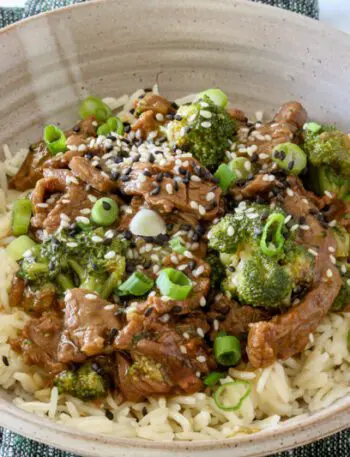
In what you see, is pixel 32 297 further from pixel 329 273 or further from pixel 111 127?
pixel 329 273

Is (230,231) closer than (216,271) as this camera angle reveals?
Yes

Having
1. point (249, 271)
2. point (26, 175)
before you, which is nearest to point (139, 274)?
point (249, 271)

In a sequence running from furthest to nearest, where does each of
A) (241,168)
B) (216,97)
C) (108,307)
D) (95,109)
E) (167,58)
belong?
(167,58)
(95,109)
(216,97)
(241,168)
(108,307)

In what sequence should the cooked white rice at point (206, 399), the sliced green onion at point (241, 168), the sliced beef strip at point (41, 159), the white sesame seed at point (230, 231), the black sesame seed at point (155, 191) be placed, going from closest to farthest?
the cooked white rice at point (206, 399) < the white sesame seed at point (230, 231) < the black sesame seed at point (155, 191) < the sliced green onion at point (241, 168) < the sliced beef strip at point (41, 159)

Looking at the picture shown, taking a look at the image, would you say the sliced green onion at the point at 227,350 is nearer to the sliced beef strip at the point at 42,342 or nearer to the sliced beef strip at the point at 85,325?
the sliced beef strip at the point at 85,325

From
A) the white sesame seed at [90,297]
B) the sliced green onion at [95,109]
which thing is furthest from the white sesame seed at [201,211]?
the sliced green onion at [95,109]

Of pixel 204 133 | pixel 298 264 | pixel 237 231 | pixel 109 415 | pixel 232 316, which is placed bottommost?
pixel 109 415

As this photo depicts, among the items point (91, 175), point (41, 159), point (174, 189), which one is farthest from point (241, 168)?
point (41, 159)
